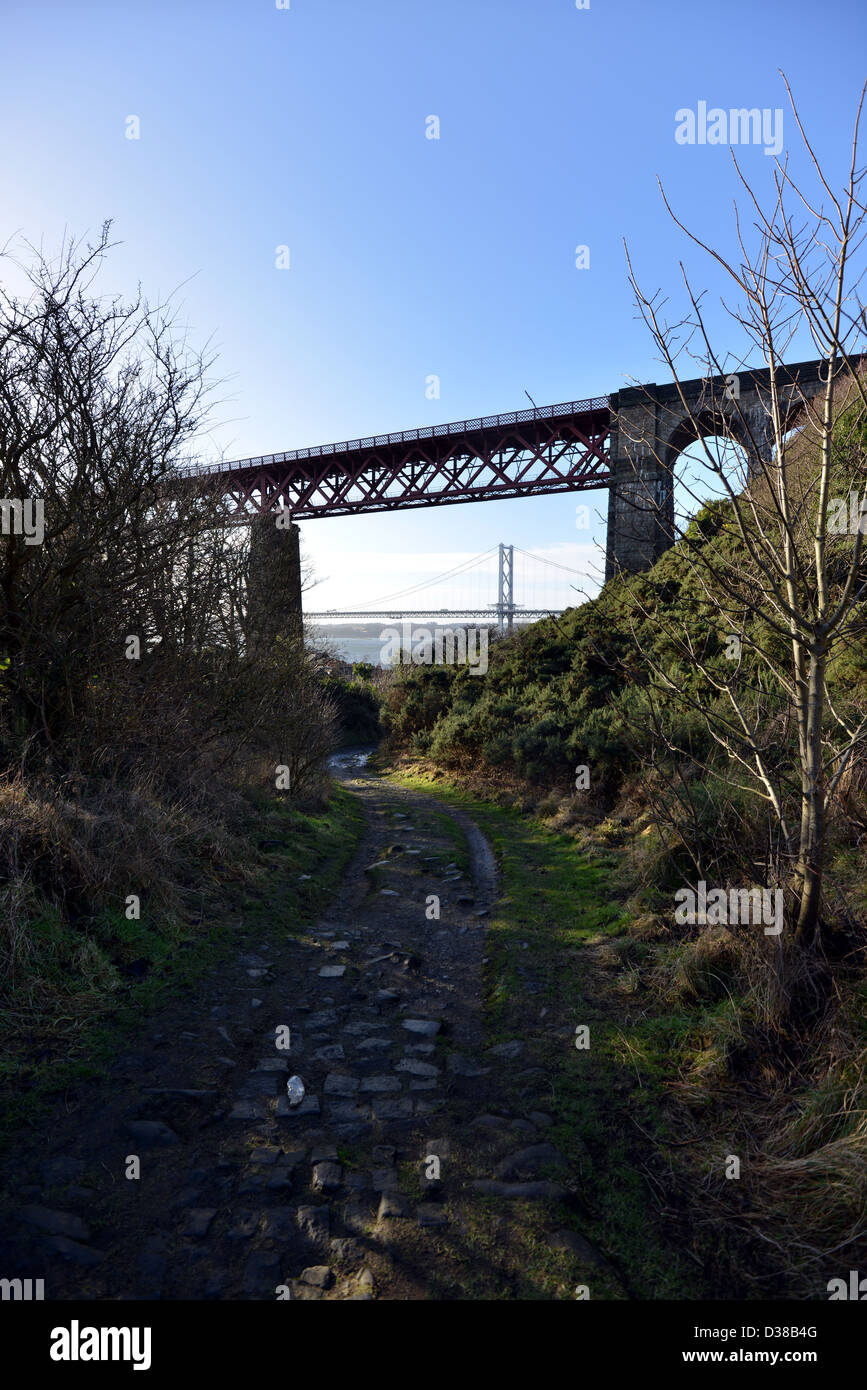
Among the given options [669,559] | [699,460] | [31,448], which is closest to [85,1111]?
[699,460]

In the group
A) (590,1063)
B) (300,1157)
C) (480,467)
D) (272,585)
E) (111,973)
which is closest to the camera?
(300,1157)

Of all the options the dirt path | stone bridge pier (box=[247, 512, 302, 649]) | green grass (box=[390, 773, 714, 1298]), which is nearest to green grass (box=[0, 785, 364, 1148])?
the dirt path

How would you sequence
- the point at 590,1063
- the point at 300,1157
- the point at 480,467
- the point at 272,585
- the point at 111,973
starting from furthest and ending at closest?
the point at 480,467 < the point at 272,585 < the point at 111,973 < the point at 590,1063 < the point at 300,1157

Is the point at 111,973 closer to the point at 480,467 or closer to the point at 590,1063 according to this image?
the point at 590,1063

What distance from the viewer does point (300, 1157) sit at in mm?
3512

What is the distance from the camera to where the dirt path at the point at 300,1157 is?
2803 millimetres

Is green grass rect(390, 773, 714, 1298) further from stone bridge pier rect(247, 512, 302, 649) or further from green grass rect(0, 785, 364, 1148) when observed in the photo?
stone bridge pier rect(247, 512, 302, 649)

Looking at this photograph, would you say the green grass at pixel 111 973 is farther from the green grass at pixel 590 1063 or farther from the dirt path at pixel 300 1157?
the green grass at pixel 590 1063

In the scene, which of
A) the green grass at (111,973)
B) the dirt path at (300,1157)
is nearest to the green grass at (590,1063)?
the dirt path at (300,1157)

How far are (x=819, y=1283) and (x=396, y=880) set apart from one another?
6.40 metres

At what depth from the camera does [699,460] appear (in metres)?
4.01

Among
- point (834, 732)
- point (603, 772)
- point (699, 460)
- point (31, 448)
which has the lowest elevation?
point (603, 772)

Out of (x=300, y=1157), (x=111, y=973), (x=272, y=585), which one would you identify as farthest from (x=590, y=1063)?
(x=272, y=585)

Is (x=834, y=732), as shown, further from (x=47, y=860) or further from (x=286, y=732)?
(x=286, y=732)
